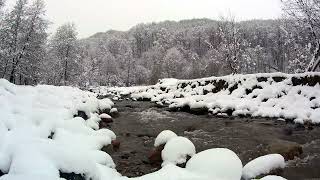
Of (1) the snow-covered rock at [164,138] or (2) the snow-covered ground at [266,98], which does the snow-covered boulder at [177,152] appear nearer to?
(1) the snow-covered rock at [164,138]

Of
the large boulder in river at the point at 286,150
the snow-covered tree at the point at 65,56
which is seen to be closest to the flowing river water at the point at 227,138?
the large boulder in river at the point at 286,150

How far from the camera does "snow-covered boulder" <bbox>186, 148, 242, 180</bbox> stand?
4703 millimetres

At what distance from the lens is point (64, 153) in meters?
4.34

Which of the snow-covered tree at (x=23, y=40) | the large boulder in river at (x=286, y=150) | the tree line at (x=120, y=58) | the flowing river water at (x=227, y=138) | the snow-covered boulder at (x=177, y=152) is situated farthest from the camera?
the snow-covered tree at (x=23, y=40)

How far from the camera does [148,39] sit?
115 meters

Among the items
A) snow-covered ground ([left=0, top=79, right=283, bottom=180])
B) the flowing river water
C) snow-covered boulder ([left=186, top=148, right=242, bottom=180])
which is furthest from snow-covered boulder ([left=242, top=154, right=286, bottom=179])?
the flowing river water

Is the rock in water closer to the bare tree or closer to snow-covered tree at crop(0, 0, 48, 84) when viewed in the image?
the bare tree

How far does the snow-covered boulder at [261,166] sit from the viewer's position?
5.02m

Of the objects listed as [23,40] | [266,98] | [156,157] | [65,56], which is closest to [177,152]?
[156,157]

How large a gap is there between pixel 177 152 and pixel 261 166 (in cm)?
145

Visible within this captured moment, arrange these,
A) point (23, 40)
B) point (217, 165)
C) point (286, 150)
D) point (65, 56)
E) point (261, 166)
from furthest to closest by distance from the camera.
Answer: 1. point (65, 56)
2. point (23, 40)
3. point (286, 150)
4. point (261, 166)
5. point (217, 165)

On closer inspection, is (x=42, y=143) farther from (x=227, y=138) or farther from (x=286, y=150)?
(x=227, y=138)

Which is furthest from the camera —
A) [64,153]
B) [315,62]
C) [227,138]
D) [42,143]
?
[315,62]

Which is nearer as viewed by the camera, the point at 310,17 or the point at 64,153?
the point at 64,153
